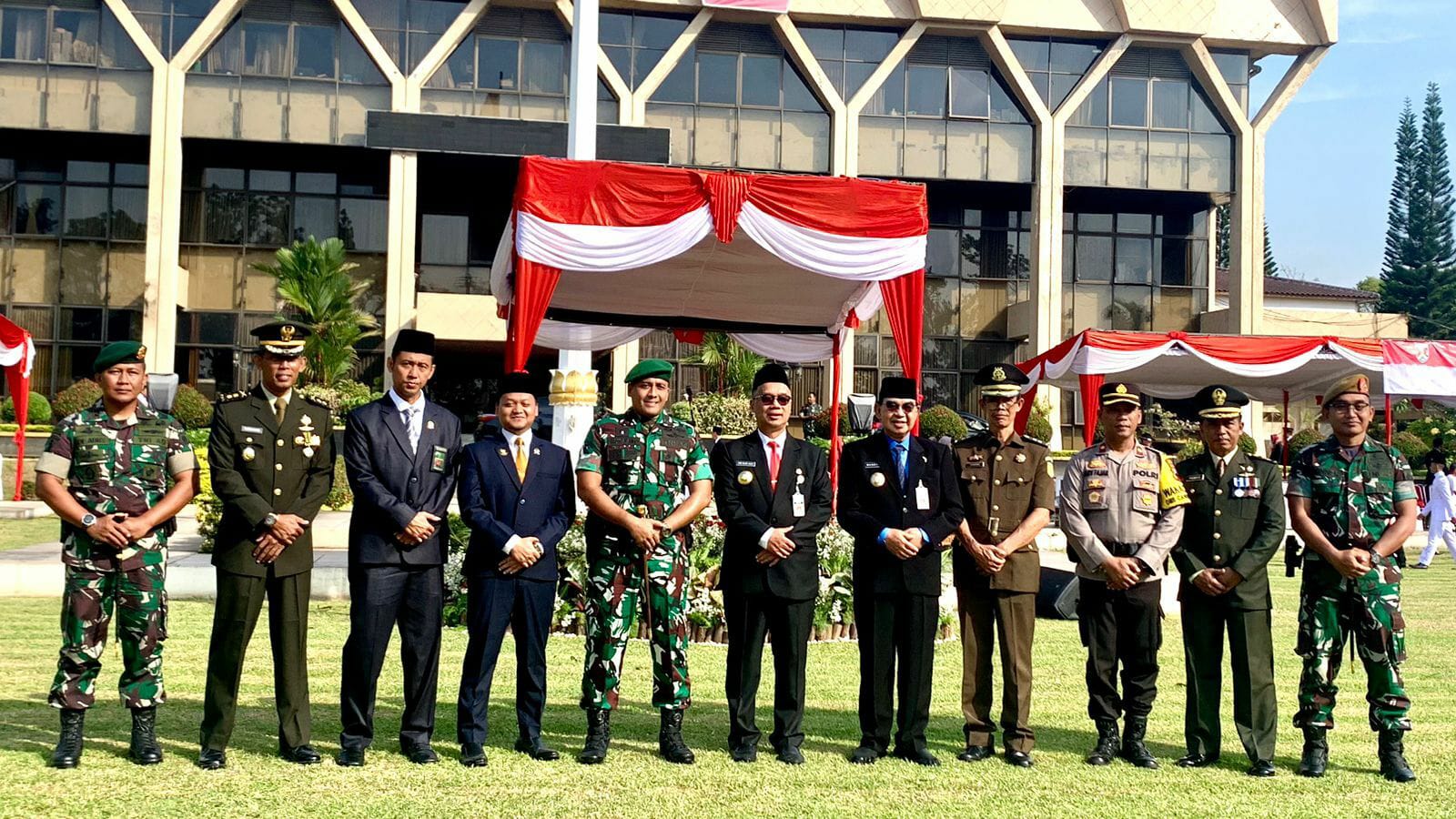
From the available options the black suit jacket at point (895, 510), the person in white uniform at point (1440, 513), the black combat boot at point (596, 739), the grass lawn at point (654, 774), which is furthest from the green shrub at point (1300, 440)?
the black combat boot at point (596, 739)

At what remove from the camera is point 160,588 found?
518cm

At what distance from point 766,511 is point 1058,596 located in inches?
218

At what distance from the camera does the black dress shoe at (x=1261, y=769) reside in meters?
5.39

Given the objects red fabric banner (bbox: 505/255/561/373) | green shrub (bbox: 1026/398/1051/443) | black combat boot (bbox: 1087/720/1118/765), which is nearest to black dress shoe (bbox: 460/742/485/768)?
black combat boot (bbox: 1087/720/1118/765)

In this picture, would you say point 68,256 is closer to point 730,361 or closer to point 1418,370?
point 730,361

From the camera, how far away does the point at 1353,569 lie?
5375 mm

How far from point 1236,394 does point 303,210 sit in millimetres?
27436

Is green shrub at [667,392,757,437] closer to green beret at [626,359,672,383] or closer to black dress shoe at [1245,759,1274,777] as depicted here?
green beret at [626,359,672,383]

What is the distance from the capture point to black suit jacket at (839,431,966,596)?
5609mm

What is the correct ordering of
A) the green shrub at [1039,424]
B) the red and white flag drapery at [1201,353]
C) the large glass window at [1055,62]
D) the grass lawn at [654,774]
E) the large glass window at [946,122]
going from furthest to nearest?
the large glass window at [1055,62], the large glass window at [946,122], the green shrub at [1039,424], the red and white flag drapery at [1201,353], the grass lawn at [654,774]

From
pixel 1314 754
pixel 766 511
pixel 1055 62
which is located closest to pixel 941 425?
pixel 1055 62

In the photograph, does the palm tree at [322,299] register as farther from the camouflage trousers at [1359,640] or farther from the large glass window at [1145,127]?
the camouflage trousers at [1359,640]

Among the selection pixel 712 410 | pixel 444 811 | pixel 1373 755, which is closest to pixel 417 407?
pixel 444 811

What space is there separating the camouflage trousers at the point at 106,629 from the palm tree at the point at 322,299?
21225mm
